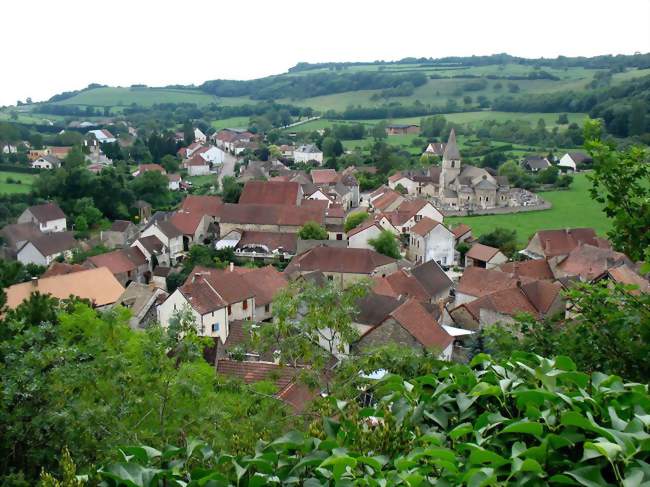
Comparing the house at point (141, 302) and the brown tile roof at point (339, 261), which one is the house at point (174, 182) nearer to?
the brown tile roof at point (339, 261)

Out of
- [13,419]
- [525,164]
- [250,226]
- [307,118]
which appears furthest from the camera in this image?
[307,118]

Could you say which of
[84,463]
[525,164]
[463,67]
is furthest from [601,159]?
[463,67]

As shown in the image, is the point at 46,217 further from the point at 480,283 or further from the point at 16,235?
the point at 480,283

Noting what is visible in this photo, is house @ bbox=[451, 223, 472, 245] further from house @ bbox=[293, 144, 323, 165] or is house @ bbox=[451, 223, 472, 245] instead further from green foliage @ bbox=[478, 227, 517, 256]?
house @ bbox=[293, 144, 323, 165]

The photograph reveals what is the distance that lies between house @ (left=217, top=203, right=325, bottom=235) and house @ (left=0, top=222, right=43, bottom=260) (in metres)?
13.0

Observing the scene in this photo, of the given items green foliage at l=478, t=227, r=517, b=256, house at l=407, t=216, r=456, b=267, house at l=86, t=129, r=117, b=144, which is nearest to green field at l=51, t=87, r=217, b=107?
house at l=86, t=129, r=117, b=144

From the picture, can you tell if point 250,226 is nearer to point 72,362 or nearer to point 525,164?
point 72,362

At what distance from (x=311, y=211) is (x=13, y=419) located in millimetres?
38266

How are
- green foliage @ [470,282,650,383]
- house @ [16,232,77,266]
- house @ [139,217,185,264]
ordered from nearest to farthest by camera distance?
green foliage @ [470,282,650,383] < house @ [16,232,77,266] < house @ [139,217,185,264]

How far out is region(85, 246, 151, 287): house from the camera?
3584 cm

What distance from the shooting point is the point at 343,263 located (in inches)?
1373

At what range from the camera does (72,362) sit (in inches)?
368

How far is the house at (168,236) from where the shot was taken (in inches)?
1649

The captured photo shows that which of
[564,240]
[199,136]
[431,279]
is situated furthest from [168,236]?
[199,136]
